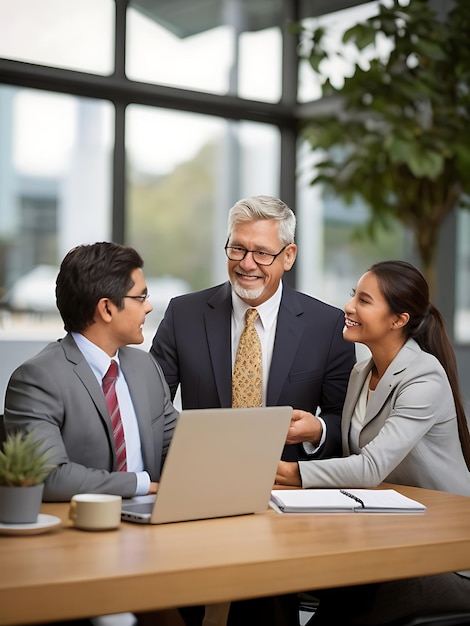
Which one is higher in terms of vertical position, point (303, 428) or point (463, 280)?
point (463, 280)

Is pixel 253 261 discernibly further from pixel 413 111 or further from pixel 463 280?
pixel 463 280

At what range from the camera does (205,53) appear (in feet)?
20.4

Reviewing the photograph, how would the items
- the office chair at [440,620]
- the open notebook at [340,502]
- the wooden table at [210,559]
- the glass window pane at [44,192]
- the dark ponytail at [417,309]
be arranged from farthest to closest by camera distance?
the glass window pane at [44,192], the dark ponytail at [417,309], the open notebook at [340,502], the office chair at [440,620], the wooden table at [210,559]

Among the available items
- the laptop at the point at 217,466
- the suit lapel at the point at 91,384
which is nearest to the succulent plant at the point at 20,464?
the laptop at the point at 217,466

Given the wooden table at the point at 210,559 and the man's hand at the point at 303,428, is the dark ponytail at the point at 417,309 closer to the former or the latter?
the man's hand at the point at 303,428

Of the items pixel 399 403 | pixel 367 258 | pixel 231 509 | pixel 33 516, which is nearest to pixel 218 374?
pixel 399 403

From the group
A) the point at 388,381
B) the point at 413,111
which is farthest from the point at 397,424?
the point at 413,111

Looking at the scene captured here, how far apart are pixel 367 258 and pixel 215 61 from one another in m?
1.63

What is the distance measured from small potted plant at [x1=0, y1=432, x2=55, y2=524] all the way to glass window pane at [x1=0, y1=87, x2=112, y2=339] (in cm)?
386

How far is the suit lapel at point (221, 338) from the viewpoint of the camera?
3.12 metres

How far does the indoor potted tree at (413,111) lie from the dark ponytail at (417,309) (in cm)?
227

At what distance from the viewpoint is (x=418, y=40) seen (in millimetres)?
5289

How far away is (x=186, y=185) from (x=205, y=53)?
0.86 m

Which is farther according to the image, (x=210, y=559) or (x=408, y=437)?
(x=408, y=437)
